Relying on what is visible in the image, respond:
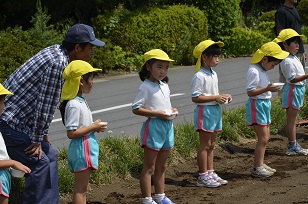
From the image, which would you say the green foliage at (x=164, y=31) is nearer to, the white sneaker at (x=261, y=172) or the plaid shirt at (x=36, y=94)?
the white sneaker at (x=261, y=172)

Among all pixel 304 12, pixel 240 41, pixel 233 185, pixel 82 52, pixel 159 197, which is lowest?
pixel 304 12

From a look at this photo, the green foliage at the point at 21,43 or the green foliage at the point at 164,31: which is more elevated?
the green foliage at the point at 21,43

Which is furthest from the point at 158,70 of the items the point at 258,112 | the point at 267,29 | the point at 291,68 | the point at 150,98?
the point at 267,29

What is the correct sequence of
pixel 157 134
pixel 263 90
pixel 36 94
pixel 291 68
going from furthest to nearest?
pixel 291 68 < pixel 263 90 < pixel 157 134 < pixel 36 94

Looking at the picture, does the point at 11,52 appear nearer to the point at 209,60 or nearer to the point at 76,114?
the point at 209,60

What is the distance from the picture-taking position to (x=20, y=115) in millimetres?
6566

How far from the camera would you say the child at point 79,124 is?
21.3ft

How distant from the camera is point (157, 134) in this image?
7434 millimetres

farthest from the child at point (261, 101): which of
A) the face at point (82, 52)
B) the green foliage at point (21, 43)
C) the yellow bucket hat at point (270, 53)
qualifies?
the green foliage at point (21, 43)

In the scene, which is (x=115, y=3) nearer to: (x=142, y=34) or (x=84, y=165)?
(x=142, y=34)

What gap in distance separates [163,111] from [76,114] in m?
1.13

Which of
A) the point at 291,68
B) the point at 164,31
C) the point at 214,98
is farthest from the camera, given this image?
the point at 164,31

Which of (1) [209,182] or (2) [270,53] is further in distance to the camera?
(2) [270,53]

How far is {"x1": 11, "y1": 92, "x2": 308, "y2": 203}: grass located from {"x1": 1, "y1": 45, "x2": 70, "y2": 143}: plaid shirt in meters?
1.19
